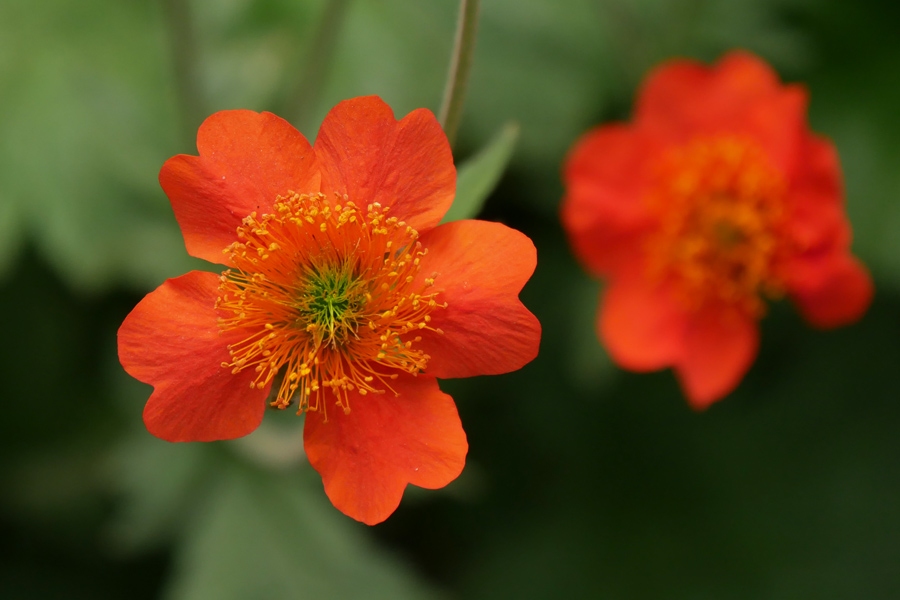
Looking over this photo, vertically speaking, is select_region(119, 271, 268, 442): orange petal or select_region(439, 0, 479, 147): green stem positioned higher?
select_region(439, 0, 479, 147): green stem

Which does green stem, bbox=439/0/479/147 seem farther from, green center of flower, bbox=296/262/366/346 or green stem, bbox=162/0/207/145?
green stem, bbox=162/0/207/145

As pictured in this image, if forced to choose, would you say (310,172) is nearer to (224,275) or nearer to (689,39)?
(224,275)

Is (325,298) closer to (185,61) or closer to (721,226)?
(185,61)

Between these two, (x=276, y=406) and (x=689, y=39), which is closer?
(x=276, y=406)

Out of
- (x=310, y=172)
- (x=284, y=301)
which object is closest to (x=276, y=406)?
(x=284, y=301)

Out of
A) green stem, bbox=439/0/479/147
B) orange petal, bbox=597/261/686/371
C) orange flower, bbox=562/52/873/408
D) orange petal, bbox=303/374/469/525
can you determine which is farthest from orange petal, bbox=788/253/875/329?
orange petal, bbox=303/374/469/525

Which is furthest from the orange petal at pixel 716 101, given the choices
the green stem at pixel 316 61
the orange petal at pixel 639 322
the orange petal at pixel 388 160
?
the orange petal at pixel 388 160
